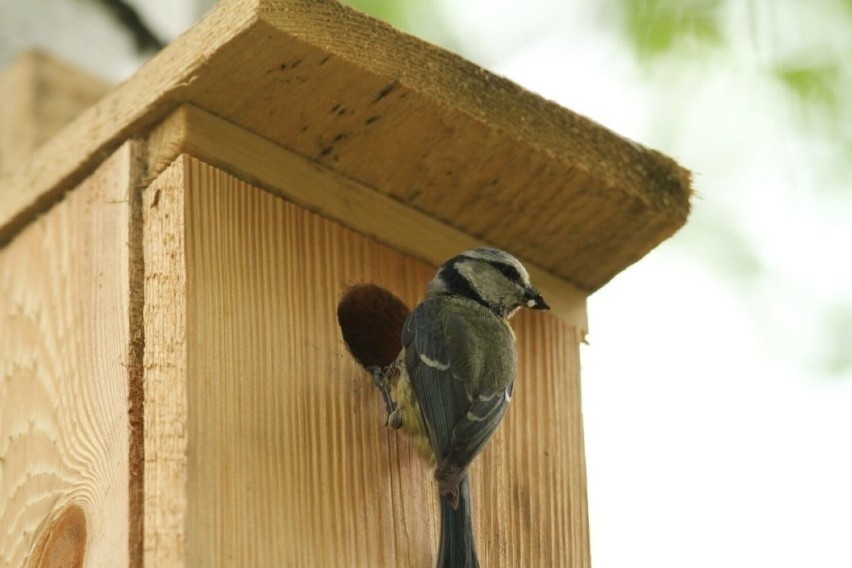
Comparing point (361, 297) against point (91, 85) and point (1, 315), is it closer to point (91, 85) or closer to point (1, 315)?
point (1, 315)

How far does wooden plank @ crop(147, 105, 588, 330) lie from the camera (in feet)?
9.41

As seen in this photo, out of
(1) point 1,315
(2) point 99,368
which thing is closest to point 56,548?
(2) point 99,368

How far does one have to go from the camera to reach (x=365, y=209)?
10.2 ft

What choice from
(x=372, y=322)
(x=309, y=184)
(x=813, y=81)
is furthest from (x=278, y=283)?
(x=813, y=81)

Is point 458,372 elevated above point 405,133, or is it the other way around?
point 405,133

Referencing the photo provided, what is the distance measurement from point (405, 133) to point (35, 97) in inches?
46.9

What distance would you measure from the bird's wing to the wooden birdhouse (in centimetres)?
11

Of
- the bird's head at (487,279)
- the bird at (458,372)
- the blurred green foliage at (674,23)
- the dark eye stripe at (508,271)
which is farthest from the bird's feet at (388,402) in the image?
the blurred green foliage at (674,23)

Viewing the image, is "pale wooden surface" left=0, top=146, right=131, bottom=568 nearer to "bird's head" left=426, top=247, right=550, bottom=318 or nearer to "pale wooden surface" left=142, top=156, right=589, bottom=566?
"pale wooden surface" left=142, top=156, right=589, bottom=566

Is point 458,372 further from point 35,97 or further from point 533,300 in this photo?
point 35,97

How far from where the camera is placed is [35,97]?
3.77 metres

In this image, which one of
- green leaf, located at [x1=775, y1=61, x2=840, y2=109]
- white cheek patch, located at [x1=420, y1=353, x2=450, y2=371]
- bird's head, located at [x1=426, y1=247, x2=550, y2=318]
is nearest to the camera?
white cheek patch, located at [x1=420, y1=353, x2=450, y2=371]

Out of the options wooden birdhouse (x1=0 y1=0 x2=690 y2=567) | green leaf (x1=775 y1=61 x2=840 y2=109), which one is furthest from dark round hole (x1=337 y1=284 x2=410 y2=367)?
green leaf (x1=775 y1=61 x2=840 y2=109)

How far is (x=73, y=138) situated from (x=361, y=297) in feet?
2.20
